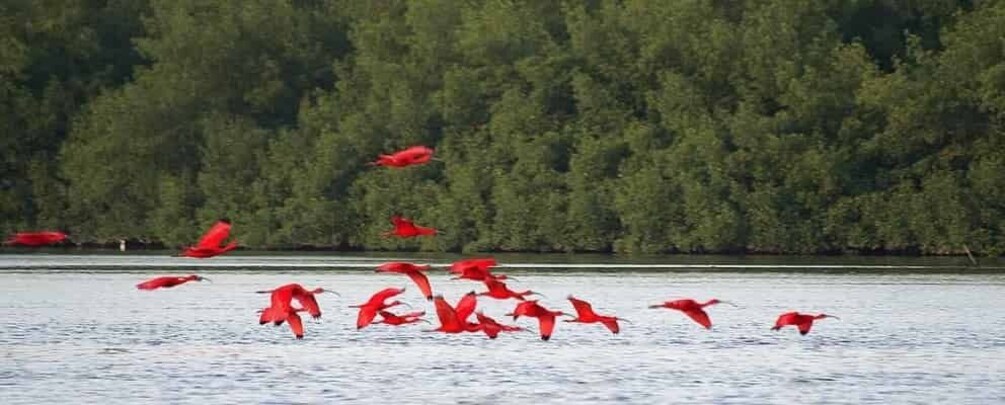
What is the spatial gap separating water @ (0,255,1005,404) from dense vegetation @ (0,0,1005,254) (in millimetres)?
19064

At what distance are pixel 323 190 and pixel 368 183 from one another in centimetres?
137

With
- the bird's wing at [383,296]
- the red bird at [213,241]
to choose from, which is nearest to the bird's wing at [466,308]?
the bird's wing at [383,296]

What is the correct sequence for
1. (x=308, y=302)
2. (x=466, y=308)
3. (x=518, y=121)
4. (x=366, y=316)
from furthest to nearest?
1. (x=518, y=121)
2. (x=366, y=316)
3. (x=466, y=308)
4. (x=308, y=302)

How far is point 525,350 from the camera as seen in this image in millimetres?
29734

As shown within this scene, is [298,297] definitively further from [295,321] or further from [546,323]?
[546,323]

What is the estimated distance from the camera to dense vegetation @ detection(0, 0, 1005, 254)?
65.3 meters

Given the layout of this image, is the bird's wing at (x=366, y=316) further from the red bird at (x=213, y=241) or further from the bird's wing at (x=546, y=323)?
the red bird at (x=213, y=241)

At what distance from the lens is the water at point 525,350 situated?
2458 centimetres

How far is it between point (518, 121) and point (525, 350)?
1655 inches

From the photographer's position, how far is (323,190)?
74.4 metres

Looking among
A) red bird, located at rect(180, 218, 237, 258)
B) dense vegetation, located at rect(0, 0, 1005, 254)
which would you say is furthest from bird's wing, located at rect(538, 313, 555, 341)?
dense vegetation, located at rect(0, 0, 1005, 254)

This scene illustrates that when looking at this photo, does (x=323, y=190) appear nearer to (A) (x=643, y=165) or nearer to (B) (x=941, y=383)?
(A) (x=643, y=165)

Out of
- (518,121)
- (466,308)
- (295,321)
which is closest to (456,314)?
(466,308)

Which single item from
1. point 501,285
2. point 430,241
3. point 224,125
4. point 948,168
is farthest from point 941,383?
point 224,125
